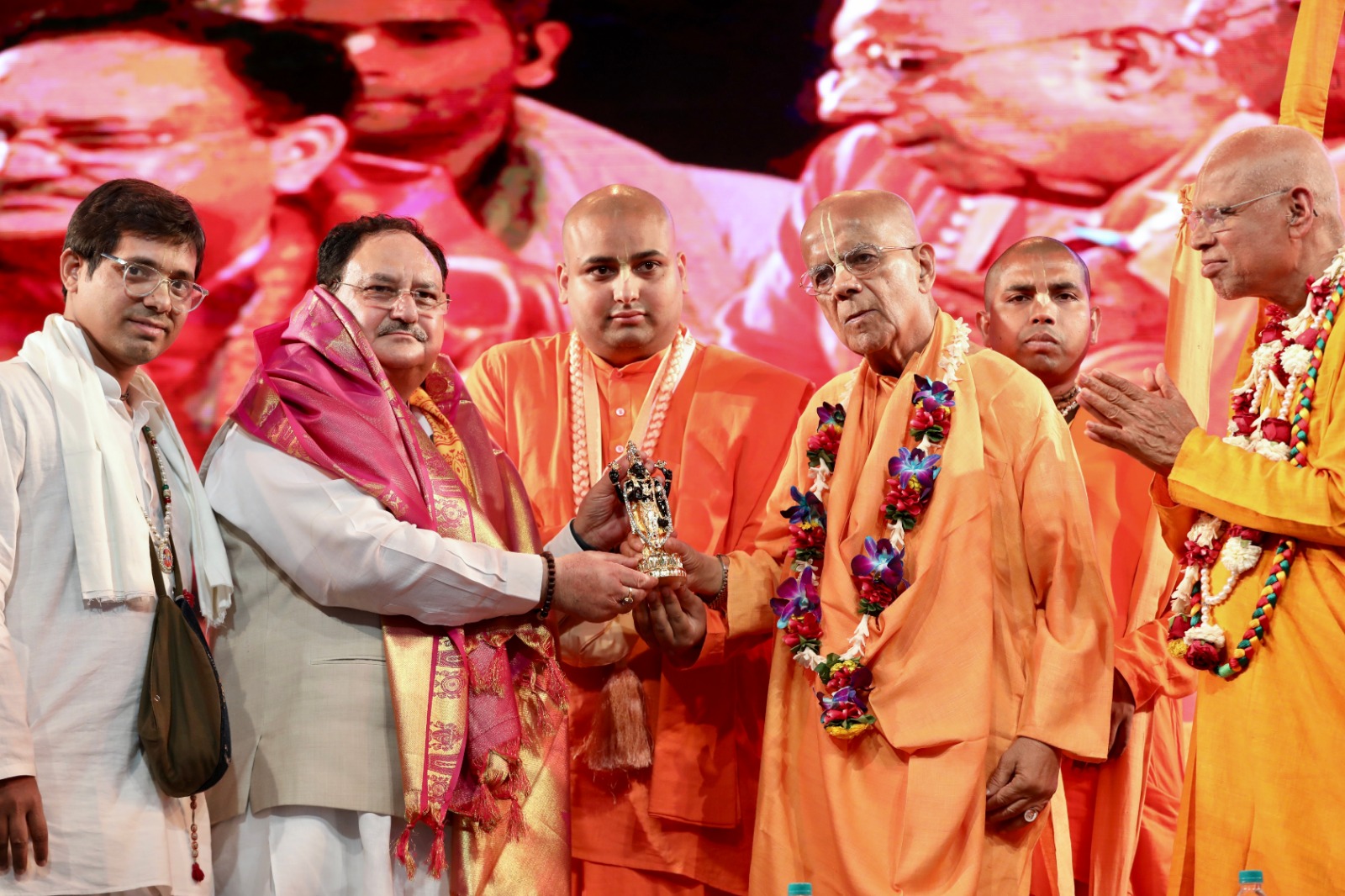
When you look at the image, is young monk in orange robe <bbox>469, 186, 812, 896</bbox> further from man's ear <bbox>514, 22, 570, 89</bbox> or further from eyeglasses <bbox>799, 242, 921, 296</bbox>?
man's ear <bbox>514, 22, 570, 89</bbox>

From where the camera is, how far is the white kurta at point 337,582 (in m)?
2.72

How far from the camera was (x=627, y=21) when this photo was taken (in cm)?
589

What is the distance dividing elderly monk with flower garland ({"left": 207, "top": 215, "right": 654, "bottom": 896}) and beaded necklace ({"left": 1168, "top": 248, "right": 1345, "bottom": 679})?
124cm

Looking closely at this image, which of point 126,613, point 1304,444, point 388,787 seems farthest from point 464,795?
point 1304,444

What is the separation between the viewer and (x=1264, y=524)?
2574 mm

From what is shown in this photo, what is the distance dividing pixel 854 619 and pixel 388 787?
1092 millimetres

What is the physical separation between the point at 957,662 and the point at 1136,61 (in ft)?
13.0

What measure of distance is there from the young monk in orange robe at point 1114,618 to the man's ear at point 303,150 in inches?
122

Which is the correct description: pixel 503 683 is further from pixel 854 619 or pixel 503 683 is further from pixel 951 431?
pixel 951 431

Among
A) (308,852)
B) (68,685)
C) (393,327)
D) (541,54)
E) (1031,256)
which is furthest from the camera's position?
(541,54)

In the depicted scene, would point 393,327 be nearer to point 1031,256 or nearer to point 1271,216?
point 1271,216

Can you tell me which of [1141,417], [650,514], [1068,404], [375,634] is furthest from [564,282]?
[1141,417]

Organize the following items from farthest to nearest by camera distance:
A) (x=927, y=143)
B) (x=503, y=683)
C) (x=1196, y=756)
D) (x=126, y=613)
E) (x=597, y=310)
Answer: (x=927, y=143), (x=597, y=310), (x=503, y=683), (x=1196, y=756), (x=126, y=613)

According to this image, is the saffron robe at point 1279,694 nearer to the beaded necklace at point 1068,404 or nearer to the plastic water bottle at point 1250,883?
the plastic water bottle at point 1250,883
